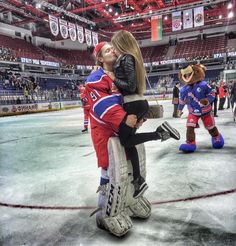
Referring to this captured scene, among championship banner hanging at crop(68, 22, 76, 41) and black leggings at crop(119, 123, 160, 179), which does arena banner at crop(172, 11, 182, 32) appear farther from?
black leggings at crop(119, 123, 160, 179)

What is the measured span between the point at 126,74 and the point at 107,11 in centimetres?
2835

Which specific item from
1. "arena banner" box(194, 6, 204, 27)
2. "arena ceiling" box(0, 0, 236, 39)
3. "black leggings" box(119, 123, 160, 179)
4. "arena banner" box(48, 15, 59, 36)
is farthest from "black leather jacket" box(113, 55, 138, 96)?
"arena ceiling" box(0, 0, 236, 39)

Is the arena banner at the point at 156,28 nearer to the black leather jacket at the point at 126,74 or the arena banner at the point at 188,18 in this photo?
the arena banner at the point at 188,18

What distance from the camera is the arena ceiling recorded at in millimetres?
22203

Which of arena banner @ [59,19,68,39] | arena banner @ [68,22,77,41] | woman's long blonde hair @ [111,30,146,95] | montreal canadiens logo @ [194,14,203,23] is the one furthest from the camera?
arena banner @ [68,22,77,41]

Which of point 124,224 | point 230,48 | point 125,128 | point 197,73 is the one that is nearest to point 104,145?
point 125,128

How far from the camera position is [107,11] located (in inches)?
1089

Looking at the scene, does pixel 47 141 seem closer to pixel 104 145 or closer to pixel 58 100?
pixel 104 145

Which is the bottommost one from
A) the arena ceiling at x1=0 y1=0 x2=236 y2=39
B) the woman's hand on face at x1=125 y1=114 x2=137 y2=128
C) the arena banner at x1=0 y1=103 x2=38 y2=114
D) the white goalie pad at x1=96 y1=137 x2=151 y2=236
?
the arena banner at x1=0 y1=103 x2=38 y2=114

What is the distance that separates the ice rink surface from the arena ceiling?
1806cm

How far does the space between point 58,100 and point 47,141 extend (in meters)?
17.1

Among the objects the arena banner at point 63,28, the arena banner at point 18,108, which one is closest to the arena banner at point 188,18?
the arena banner at point 63,28

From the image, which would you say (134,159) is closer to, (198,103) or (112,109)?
(112,109)

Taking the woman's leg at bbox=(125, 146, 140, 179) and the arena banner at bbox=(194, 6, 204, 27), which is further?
the arena banner at bbox=(194, 6, 204, 27)
